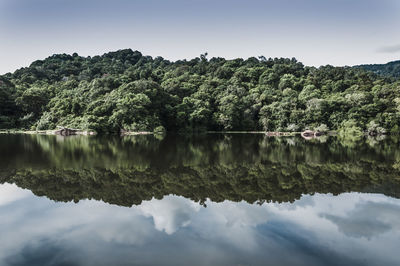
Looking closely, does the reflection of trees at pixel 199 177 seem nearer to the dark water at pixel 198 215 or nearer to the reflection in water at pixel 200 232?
the dark water at pixel 198 215

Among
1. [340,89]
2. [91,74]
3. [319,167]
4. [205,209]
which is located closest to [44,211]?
[205,209]

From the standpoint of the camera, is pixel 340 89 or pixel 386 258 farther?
pixel 340 89

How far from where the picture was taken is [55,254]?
5.39 m

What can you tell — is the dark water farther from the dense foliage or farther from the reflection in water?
the dense foliage

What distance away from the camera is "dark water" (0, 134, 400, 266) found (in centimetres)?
540

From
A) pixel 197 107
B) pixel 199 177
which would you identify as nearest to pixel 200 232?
pixel 199 177

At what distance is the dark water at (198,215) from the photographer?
5398mm

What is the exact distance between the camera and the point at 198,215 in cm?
738

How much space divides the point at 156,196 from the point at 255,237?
3.69 meters

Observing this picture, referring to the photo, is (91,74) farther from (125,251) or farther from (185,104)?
(125,251)

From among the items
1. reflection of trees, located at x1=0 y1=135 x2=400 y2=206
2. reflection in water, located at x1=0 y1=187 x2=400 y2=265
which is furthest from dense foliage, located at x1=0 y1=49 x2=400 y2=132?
reflection in water, located at x1=0 y1=187 x2=400 y2=265

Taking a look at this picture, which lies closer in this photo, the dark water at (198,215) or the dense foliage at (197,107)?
the dark water at (198,215)

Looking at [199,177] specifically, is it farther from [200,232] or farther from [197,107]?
[197,107]

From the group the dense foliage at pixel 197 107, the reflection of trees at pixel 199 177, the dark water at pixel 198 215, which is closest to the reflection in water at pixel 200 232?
the dark water at pixel 198 215
